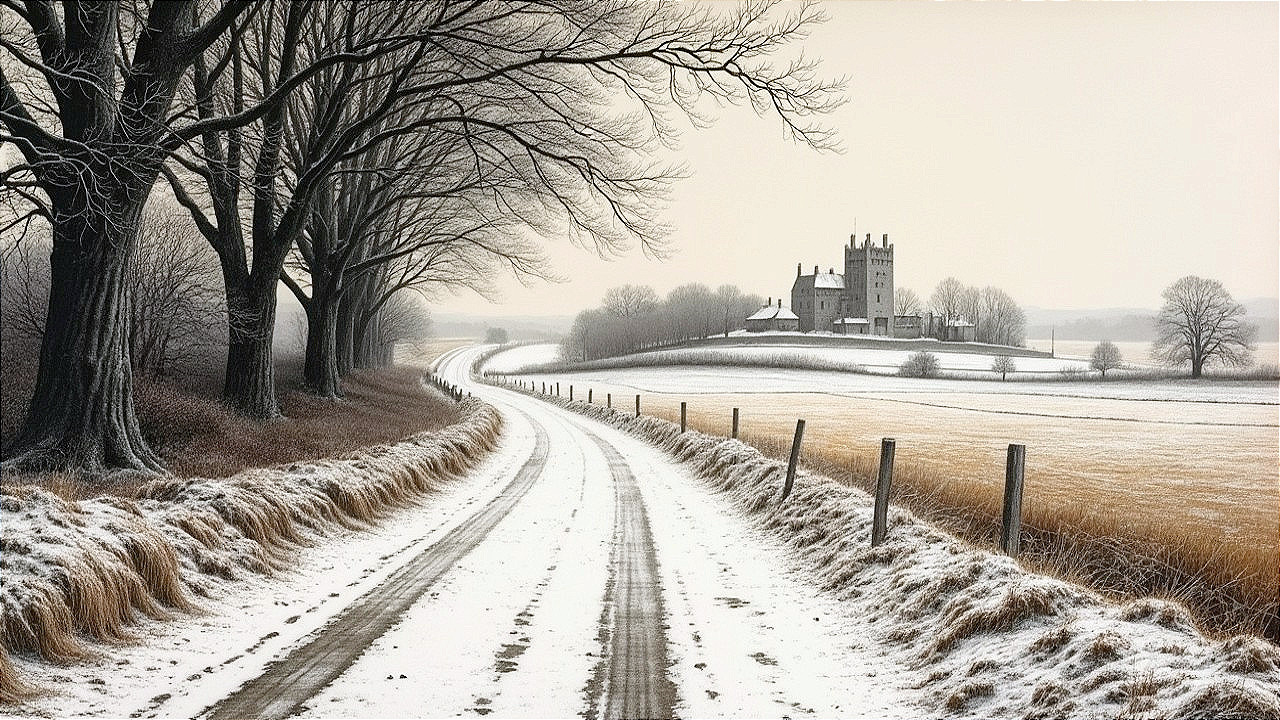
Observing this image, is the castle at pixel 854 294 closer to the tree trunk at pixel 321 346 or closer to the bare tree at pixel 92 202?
the tree trunk at pixel 321 346

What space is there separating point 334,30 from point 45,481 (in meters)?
14.9

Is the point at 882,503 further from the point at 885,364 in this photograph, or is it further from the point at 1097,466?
the point at 885,364

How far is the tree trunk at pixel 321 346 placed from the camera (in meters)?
27.2

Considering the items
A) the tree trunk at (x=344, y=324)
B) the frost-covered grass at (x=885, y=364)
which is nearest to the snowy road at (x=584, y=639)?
the tree trunk at (x=344, y=324)

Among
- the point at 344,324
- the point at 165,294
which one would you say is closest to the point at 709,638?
the point at 165,294

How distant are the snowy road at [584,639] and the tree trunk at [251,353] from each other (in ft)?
34.5

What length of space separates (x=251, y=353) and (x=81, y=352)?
7678 mm

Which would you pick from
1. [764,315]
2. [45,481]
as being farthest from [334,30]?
[764,315]

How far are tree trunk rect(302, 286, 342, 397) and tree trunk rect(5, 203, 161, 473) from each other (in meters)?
14.2

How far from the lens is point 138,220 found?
13.5 m

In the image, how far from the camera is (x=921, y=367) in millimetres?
88938

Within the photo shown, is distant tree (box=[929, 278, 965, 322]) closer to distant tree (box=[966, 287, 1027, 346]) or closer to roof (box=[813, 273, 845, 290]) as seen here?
distant tree (box=[966, 287, 1027, 346])

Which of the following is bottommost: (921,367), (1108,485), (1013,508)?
(1108,485)

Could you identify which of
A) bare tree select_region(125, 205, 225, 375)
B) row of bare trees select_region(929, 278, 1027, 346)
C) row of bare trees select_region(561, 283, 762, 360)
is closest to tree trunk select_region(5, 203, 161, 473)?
bare tree select_region(125, 205, 225, 375)
